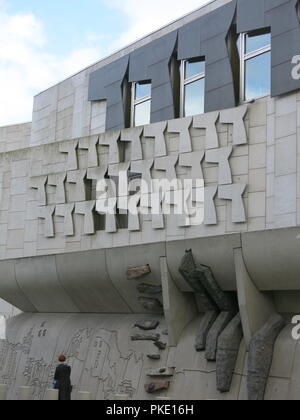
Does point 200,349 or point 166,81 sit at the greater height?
point 166,81

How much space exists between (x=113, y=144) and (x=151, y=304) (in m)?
5.78

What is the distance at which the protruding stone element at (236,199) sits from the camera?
1873 cm

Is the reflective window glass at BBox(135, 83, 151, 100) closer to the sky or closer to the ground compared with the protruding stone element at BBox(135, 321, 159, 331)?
closer to the sky

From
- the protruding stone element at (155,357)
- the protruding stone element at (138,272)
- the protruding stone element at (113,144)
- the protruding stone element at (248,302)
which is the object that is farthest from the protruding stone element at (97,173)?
the protruding stone element at (248,302)

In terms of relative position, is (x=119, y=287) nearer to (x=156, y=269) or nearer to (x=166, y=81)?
(x=156, y=269)

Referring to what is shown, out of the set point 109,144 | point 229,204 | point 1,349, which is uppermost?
point 109,144

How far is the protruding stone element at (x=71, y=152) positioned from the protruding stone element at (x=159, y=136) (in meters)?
3.19

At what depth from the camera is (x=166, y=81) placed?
21922mm

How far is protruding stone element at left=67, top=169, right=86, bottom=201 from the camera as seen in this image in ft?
74.8

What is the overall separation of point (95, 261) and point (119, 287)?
102 cm

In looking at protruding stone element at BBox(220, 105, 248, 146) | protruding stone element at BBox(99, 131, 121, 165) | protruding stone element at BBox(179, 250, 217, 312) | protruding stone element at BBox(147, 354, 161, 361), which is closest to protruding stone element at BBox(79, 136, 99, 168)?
protruding stone element at BBox(99, 131, 121, 165)

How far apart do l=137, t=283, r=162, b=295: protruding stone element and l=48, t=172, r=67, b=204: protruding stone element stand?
17.8 ft

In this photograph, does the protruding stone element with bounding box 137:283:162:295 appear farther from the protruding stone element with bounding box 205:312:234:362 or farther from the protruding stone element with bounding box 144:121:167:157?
the protruding stone element with bounding box 144:121:167:157
